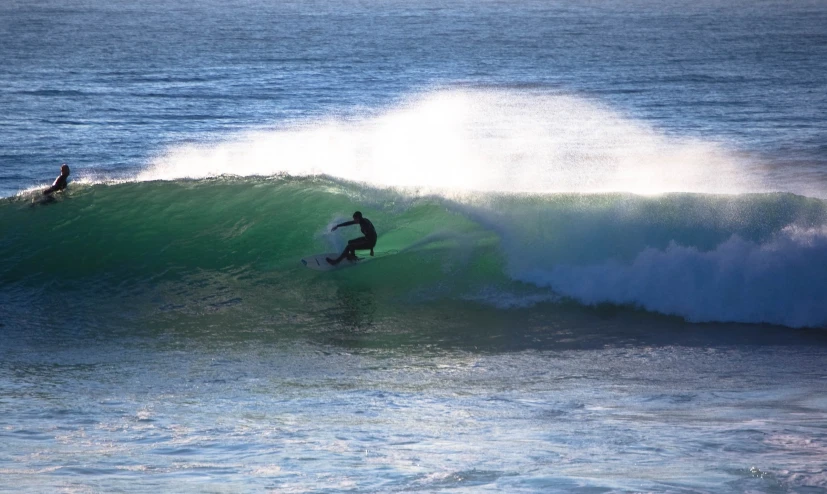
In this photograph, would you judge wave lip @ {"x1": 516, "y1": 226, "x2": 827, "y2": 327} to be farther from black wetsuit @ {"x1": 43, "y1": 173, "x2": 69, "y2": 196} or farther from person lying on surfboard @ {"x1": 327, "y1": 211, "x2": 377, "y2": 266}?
black wetsuit @ {"x1": 43, "y1": 173, "x2": 69, "y2": 196}

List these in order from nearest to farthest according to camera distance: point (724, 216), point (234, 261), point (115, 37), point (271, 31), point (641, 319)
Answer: point (641, 319), point (724, 216), point (234, 261), point (115, 37), point (271, 31)

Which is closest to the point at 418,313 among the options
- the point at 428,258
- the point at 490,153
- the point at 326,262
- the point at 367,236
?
the point at 428,258

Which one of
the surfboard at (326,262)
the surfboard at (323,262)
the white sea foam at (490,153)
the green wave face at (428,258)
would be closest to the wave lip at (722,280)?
the green wave face at (428,258)

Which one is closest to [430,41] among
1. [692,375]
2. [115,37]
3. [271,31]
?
[271,31]

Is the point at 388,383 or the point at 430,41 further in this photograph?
the point at 430,41

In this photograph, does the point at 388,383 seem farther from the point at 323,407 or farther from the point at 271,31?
the point at 271,31

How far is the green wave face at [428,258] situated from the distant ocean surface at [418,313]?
4 cm

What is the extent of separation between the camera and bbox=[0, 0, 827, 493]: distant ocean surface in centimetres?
651

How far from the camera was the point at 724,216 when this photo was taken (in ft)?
40.9

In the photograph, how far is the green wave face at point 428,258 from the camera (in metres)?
11.6

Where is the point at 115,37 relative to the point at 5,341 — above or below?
above

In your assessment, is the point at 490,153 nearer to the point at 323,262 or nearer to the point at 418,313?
the point at 323,262

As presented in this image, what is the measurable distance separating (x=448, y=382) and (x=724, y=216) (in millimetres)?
5493

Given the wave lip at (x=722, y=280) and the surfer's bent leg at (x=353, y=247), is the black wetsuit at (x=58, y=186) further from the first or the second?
the wave lip at (x=722, y=280)
